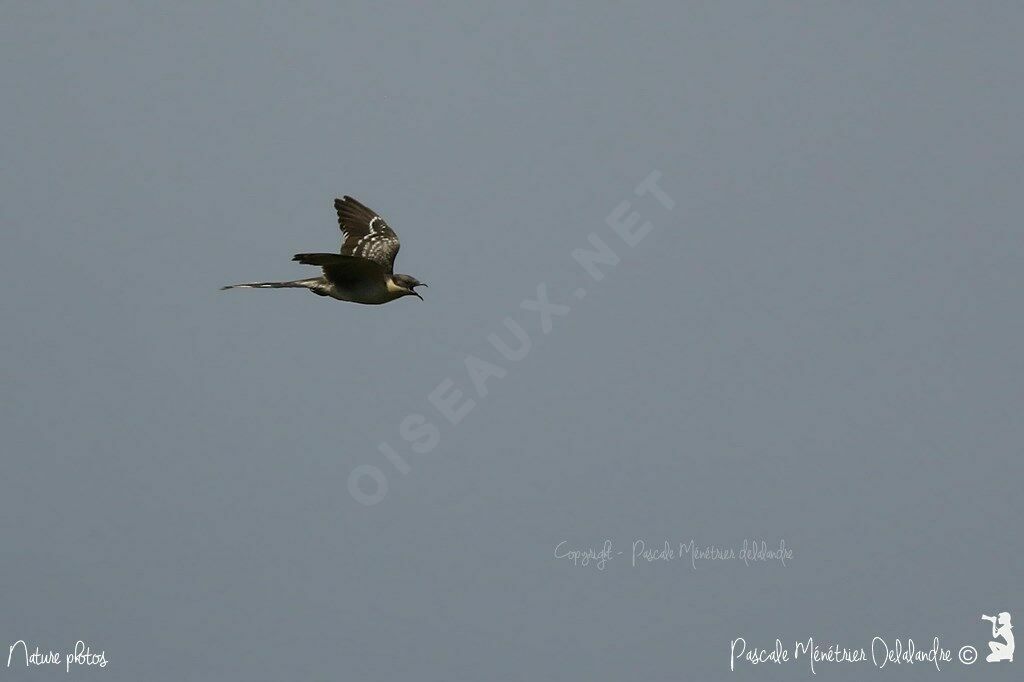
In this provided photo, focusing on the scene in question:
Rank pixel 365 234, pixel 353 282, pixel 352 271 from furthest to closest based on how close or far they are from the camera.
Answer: pixel 365 234 < pixel 353 282 < pixel 352 271

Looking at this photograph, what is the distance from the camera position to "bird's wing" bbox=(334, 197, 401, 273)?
18.2 metres

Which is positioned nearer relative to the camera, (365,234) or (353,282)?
(353,282)

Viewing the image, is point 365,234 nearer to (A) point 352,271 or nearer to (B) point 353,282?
(B) point 353,282

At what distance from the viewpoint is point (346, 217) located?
18938 mm

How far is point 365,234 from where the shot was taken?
18.6m

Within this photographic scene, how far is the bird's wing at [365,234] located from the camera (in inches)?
719

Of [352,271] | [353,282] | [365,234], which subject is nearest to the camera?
[352,271]

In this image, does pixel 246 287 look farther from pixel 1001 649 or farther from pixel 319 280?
pixel 1001 649

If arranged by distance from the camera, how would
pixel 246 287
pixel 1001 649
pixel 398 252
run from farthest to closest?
pixel 1001 649
pixel 398 252
pixel 246 287

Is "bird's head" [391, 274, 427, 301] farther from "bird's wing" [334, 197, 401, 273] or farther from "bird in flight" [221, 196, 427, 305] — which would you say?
"bird's wing" [334, 197, 401, 273]

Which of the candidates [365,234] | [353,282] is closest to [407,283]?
[353,282]

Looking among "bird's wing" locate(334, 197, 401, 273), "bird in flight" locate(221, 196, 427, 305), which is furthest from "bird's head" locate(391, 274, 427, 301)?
"bird's wing" locate(334, 197, 401, 273)

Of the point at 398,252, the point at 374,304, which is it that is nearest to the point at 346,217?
the point at 398,252

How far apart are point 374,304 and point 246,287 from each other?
5.13 feet
